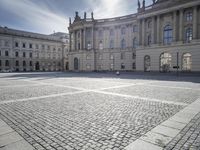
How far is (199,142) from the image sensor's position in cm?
416

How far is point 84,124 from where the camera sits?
5.41 m

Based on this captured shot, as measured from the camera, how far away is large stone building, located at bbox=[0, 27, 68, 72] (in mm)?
67250

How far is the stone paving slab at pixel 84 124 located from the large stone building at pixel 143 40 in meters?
31.0

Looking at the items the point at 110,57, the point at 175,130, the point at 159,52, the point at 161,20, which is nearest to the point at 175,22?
the point at 161,20

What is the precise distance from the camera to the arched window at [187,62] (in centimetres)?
3750

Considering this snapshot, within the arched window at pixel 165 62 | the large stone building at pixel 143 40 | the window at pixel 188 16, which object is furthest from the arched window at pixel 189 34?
the arched window at pixel 165 62

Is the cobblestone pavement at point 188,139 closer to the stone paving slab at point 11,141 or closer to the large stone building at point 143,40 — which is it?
the stone paving slab at point 11,141

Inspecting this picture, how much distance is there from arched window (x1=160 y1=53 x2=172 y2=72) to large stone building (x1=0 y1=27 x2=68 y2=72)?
2440 inches

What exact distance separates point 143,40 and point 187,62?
46.5 feet

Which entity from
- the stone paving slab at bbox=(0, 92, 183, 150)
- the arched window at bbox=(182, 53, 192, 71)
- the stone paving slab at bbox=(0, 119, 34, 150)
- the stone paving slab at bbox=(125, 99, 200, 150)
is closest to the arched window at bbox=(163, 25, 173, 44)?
the arched window at bbox=(182, 53, 192, 71)

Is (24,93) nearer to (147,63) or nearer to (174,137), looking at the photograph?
(174,137)

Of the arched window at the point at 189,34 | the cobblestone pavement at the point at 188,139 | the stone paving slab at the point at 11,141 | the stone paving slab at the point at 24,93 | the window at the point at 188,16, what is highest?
the window at the point at 188,16

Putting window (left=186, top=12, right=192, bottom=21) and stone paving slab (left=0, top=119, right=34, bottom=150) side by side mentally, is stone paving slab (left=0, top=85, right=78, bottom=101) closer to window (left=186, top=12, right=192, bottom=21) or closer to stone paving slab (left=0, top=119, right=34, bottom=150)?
stone paving slab (left=0, top=119, right=34, bottom=150)

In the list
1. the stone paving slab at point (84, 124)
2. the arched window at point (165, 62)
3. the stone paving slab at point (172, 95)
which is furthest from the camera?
the arched window at point (165, 62)
